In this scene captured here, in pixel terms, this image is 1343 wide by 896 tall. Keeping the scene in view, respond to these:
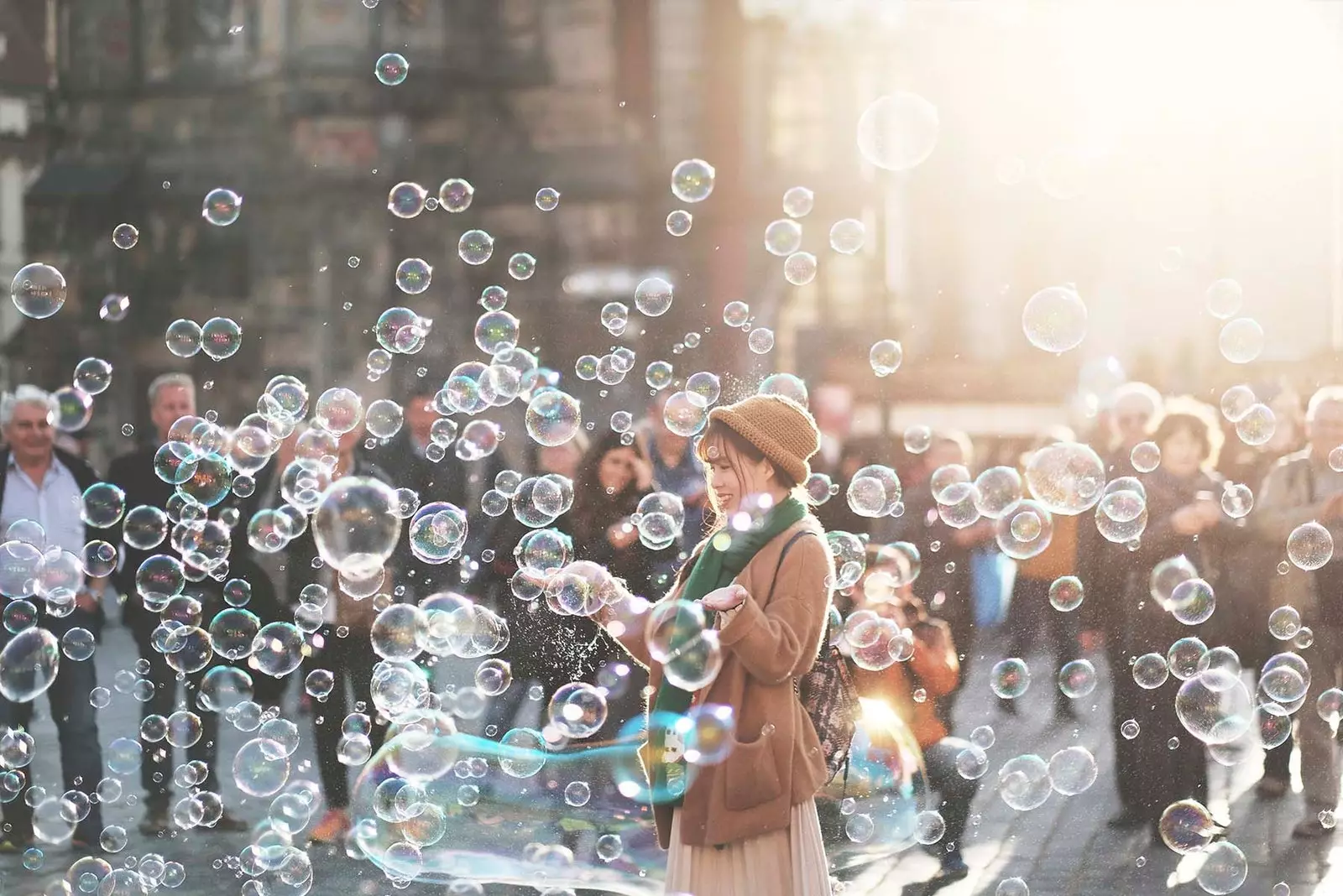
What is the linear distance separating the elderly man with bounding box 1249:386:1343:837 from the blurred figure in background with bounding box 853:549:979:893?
121 cm

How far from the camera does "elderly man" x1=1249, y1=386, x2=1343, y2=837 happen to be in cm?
520

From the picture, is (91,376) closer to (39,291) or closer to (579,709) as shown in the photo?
(39,291)

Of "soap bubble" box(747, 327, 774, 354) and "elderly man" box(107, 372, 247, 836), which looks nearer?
"elderly man" box(107, 372, 247, 836)

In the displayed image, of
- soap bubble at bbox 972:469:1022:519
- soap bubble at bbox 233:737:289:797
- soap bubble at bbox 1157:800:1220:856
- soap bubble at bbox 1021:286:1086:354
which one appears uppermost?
soap bubble at bbox 1021:286:1086:354

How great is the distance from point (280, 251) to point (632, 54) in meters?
3.35

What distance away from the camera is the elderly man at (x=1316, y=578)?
520 cm

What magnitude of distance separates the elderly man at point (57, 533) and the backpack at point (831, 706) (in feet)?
10.0

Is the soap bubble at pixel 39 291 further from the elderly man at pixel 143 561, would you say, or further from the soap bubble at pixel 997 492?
the soap bubble at pixel 997 492

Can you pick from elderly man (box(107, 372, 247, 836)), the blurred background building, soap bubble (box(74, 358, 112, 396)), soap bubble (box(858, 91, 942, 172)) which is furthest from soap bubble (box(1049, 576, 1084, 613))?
the blurred background building

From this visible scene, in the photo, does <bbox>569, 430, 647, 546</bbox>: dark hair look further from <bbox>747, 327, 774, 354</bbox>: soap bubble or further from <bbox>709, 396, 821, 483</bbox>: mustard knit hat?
<bbox>747, 327, 774, 354</bbox>: soap bubble

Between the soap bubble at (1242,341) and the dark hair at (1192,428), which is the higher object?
the soap bubble at (1242,341)

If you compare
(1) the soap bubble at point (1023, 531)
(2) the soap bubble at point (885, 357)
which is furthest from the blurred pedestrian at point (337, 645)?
(2) the soap bubble at point (885, 357)

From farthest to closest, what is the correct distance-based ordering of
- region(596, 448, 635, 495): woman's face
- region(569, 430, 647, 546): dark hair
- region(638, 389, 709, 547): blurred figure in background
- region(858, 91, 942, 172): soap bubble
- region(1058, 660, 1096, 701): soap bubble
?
region(858, 91, 942, 172): soap bubble → region(638, 389, 709, 547): blurred figure in background → region(596, 448, 635, 495): woman's face → region(569, 430, 647, 546): dark hair → region(1058, 660, 1096, 701): soap bubble

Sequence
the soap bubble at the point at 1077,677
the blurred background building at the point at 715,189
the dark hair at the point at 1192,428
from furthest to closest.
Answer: the blurred background building at the point at 715,189
the dark hair at the point at 1192,428
the soap bubble at the point at 1077,677
